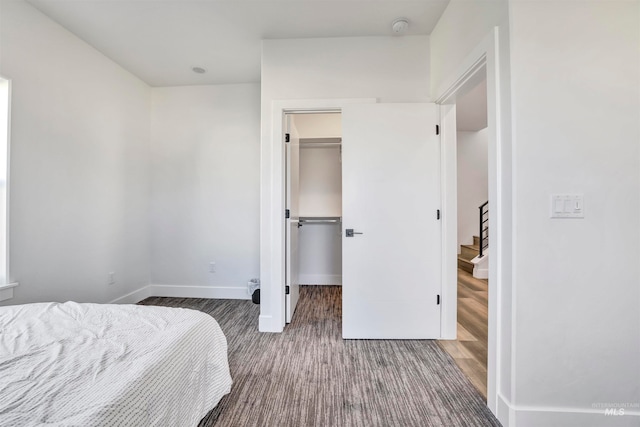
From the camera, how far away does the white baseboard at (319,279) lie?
3742 millimetres

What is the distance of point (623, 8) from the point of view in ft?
4.11

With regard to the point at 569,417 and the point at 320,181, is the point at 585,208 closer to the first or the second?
the point at 569,417

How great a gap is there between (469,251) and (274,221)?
425 centimetres

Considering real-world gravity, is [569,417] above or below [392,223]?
below

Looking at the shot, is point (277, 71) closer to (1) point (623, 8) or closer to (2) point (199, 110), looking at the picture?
(2) point (199, 110)

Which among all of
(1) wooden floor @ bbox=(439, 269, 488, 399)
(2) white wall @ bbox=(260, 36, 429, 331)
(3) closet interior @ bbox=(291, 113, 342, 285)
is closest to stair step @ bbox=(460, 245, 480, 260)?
(1) wooden floor @ bbox=(439, 269, 488, 399)

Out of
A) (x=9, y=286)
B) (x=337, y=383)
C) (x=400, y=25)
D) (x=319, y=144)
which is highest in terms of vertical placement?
(x=400, y=25)

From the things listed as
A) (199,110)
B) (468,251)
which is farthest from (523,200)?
(468,251)

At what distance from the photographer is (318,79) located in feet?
7.61

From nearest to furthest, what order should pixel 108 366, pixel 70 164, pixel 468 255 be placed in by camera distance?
pixel 108 366 < pixel 70 164 < pixel 468 255

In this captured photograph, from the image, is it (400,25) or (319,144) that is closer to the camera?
(400,25)

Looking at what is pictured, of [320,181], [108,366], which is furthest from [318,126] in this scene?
[108,366]

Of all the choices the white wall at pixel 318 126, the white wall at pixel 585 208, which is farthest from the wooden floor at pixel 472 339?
the white wall at pixel 318 126

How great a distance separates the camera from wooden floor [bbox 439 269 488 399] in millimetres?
1755
